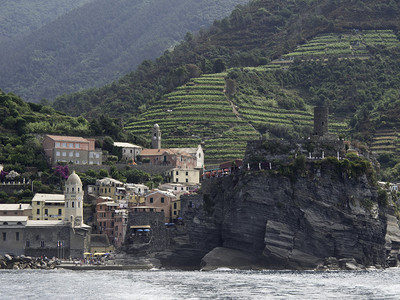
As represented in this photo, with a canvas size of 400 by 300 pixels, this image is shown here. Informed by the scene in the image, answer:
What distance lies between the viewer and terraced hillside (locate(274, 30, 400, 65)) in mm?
180625

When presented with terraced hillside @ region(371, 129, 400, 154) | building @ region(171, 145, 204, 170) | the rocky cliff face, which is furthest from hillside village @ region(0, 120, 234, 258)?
terraced hillside @ region(371, 129, 400, 154)

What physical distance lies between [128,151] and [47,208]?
2609 cm

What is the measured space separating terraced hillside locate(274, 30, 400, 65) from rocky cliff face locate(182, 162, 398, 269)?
79914 millimetres

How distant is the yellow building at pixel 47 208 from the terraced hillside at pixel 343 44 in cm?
8403

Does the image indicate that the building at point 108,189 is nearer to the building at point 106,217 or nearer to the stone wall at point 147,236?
the building at point 106,217

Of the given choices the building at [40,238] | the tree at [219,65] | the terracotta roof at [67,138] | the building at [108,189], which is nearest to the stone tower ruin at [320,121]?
the building at [108,189]

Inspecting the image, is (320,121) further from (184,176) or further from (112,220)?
(112,220)

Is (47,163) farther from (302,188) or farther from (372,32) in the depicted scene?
(372,32)

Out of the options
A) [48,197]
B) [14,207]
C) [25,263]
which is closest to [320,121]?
[48,197]

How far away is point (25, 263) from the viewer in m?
100

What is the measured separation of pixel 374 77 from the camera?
573 feet

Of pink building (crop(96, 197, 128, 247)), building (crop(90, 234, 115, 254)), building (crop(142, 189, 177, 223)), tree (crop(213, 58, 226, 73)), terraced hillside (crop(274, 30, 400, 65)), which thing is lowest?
building (crop(90, 234, 115, 254))

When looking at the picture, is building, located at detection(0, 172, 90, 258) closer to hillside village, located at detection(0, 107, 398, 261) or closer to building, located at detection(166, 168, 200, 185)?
hillside village, located at detection(0, 107, 398, 261)

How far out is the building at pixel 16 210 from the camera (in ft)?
346
